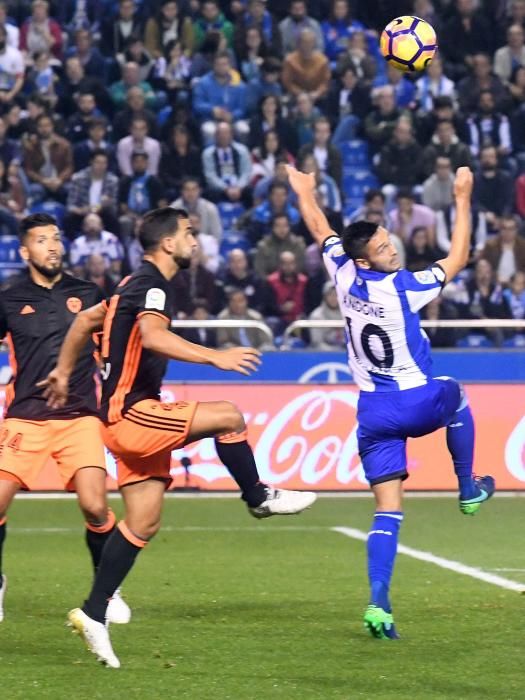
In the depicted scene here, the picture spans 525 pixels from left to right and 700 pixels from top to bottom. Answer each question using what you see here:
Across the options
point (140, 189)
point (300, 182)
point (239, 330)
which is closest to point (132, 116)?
point (140, 189)

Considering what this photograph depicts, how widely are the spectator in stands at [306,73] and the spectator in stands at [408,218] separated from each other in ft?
8.55

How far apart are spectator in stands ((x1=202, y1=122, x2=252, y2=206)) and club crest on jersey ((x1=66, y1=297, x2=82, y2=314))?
459 inches

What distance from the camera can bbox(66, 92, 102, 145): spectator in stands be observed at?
2003 centimetres

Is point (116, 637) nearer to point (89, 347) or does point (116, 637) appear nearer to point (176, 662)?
point (176, 662)

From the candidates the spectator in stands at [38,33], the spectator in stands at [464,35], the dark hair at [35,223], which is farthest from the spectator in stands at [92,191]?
the dark hair at [35,223]

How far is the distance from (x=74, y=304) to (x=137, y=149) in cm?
1182

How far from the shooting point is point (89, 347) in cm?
808

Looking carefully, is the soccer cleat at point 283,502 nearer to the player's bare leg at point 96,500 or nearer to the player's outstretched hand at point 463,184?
the player's bare leg at point 96,500

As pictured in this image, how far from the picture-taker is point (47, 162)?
1969 centimetres

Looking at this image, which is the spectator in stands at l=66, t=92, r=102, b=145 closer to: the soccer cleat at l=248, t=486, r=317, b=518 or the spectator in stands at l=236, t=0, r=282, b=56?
the spectator in stands at l=236, t=0, r=282, b=56

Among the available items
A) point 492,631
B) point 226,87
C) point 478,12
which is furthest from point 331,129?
point 492,631

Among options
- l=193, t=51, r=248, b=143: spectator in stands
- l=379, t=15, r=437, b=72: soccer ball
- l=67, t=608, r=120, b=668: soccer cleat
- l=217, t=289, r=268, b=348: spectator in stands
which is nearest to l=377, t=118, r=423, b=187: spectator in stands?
l=193, t=51, r=248, b=143: spectator in stands

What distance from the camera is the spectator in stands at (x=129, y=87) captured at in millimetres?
20734

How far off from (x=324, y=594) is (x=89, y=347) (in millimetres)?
2078
